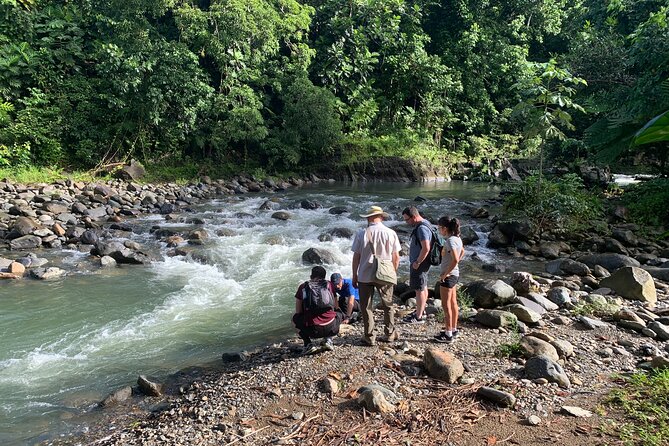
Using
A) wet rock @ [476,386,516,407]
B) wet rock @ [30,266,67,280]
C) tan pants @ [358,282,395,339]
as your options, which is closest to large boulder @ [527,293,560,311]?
tan pants @ [358,282,395,339]

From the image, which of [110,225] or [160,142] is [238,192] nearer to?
[160,142]

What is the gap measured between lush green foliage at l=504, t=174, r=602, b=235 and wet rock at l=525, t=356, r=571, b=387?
8.70 meters

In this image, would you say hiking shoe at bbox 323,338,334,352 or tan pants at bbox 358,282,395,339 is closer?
hiking shoe at bbox 323,338,334,352

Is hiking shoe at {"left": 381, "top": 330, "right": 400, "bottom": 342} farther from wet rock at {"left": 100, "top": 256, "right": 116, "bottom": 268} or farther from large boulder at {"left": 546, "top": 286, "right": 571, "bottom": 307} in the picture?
wet rock at {"left": 100, "top": 256, "right": 116, "bottom": 268}

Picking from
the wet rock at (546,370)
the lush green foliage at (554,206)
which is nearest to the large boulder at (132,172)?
the lush green foliage at (554,206)

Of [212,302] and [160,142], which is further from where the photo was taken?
[160,142]

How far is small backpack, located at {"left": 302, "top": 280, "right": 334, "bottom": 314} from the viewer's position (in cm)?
582

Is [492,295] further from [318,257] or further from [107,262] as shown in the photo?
[107,262]

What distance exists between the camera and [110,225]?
14914mm

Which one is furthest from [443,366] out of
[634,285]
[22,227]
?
[22,227]

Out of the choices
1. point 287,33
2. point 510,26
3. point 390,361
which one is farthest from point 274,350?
point 510,26

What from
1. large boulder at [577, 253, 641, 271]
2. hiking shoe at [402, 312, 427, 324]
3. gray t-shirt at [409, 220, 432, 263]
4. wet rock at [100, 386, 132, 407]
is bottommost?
wet rock at [100, 386, 132, 407]

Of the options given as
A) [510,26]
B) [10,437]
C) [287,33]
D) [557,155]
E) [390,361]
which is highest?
[510,26]

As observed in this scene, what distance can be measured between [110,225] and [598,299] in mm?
14099
